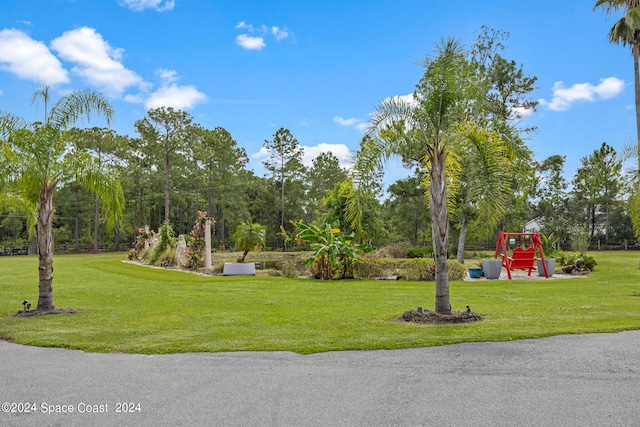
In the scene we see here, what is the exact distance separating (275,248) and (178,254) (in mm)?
25432

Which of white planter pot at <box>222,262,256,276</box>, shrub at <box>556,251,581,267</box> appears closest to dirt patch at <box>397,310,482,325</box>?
white planter pot at <box>222,262,256,276</box>

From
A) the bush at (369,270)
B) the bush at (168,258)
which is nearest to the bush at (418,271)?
the bush at (369,270)

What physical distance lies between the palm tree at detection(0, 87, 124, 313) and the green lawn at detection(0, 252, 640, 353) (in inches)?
53.8

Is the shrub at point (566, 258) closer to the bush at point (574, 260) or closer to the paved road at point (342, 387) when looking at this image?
the bush at point (574, 260)

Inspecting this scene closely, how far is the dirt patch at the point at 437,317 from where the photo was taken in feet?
25.8

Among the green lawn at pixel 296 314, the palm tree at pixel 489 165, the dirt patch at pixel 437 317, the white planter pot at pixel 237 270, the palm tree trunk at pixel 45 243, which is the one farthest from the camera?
the white planter pot at pixel 237 270

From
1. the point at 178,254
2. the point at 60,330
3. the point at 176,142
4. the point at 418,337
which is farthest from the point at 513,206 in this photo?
the point at 176,142

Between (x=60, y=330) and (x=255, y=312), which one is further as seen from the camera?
(x=255, y=312)

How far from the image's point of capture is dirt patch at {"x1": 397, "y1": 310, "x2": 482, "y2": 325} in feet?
25.8

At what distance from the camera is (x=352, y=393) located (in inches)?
175

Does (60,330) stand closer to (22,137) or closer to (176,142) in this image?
(22,137)

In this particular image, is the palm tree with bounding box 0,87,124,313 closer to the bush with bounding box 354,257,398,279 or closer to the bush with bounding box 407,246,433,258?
the bush with bounding box 354,257,398,279

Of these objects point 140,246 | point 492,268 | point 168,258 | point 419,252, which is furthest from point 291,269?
point 140,246

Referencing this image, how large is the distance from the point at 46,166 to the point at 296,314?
17.9ft
